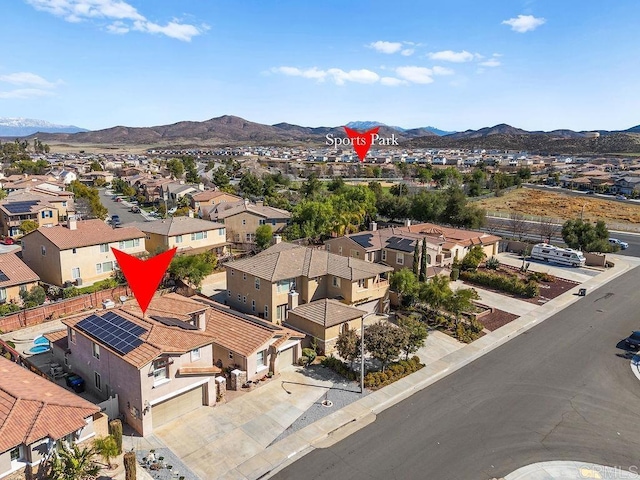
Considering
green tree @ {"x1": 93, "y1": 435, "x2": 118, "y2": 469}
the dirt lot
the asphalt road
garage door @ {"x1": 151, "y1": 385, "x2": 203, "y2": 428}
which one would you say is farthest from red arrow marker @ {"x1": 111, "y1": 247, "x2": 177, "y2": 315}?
the dirt lot

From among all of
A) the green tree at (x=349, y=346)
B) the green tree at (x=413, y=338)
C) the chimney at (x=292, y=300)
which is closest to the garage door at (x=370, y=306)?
the chimney at (x=292, y=300)

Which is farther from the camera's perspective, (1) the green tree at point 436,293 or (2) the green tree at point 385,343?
(1) the green tree at point 436,293

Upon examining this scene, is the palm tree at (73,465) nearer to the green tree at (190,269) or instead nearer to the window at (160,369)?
the window at (160,369)

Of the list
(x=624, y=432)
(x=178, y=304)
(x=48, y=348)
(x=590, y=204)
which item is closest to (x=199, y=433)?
(x=178, y=304)

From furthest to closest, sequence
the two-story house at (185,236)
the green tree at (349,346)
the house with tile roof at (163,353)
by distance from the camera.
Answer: the two-story house at (185,236) < the green tree at (349,346) < the house with tile roof at (163,353)

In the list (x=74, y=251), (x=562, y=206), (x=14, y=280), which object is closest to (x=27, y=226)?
(x=74, y=251)

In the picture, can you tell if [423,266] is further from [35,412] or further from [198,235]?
[35,412]

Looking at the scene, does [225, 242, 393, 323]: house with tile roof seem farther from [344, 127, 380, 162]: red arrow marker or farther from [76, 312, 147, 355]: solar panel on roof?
[76, 312, 147, 355]: solar panel on roof
